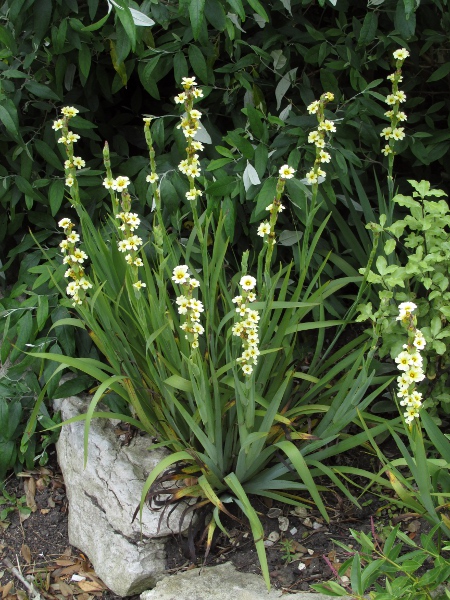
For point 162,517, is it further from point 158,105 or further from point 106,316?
point 158,105

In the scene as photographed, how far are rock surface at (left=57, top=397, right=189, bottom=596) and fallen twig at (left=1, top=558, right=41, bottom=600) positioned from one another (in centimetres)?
18

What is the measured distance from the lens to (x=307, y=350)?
253 centimetres

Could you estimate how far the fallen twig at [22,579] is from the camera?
2.25 m

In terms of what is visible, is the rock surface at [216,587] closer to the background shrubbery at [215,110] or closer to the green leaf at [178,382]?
the green leaf at [178,382]

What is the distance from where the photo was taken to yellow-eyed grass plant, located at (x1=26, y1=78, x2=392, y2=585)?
6.24 ft

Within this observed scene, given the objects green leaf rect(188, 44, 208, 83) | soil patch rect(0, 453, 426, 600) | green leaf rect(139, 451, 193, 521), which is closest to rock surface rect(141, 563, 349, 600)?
soil patch rect(0, 453, 426, 600)

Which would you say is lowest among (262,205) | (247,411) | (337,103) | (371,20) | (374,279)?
(247,411)

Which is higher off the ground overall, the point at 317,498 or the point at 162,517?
the point at 317,498

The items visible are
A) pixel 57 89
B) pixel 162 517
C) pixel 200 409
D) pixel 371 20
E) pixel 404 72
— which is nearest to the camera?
pixel 200 409

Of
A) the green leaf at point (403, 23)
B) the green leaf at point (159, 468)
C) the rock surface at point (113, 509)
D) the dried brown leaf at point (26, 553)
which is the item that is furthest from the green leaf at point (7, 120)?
the dried brown leaf at point (26, 553)

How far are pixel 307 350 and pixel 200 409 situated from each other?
712 mm

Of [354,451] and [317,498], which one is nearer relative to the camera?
[317,498]

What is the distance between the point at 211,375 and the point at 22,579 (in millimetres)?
921

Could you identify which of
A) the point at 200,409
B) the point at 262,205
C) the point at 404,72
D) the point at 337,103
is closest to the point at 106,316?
the point at 200,409
